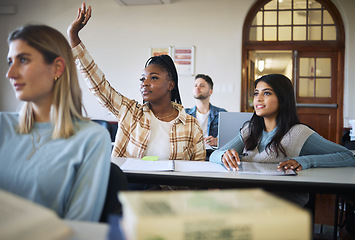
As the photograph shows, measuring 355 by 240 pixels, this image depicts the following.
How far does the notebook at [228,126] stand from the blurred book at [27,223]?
207 cm

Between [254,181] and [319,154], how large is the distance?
68cm

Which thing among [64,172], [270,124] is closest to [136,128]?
[270,124]

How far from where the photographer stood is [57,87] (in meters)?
1.11

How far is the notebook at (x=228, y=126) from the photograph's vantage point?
2.58 meters

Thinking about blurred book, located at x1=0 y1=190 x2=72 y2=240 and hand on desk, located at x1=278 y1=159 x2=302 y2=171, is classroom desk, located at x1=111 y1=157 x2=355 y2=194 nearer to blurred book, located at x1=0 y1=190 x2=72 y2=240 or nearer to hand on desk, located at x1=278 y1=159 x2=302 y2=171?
hand on desk, located at x1=278 y1=159 x2=302 y2=171

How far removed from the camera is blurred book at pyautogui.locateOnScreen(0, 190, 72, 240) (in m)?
0.51

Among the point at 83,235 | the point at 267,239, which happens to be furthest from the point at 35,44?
the point at 267,239

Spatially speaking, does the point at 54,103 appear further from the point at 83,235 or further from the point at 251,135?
the point at 251,135

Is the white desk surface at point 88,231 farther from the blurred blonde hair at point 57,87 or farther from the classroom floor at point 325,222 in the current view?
the classroom floor at point 325,222

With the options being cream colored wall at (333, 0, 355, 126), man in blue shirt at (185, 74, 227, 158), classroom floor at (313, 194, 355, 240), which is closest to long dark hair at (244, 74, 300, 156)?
classroom floor at (313, 194, 355, 240)

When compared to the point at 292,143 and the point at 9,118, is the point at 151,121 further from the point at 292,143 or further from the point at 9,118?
the point at 9,118

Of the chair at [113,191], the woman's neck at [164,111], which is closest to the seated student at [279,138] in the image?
the woman's neck at [164,111]

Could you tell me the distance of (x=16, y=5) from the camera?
6.28m

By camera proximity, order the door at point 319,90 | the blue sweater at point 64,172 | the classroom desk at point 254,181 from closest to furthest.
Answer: the blue sweater at point 64,172, the classroom desk at point 254,181, the door at point 319,90
